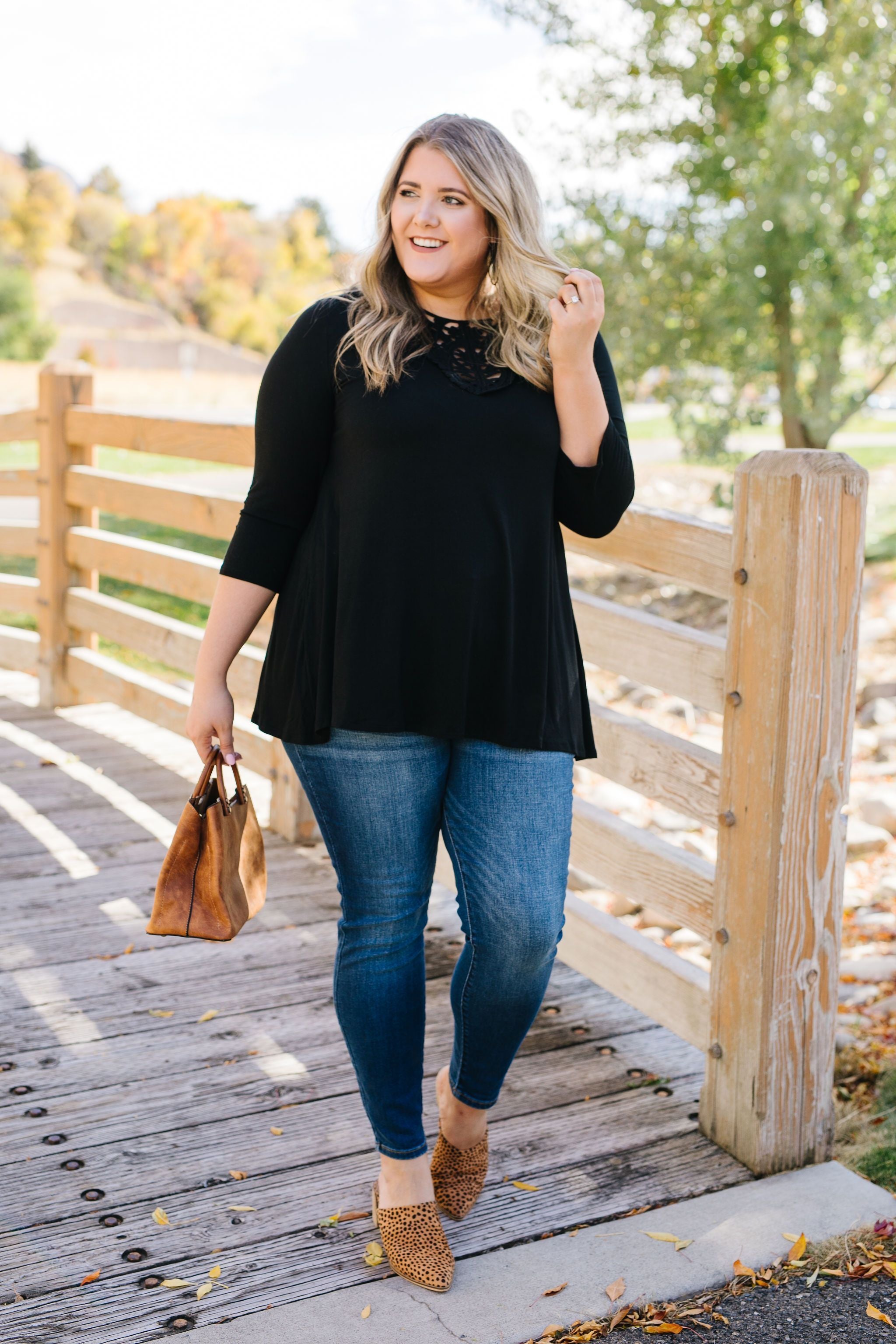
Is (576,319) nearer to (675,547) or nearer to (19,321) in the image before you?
(675,547)

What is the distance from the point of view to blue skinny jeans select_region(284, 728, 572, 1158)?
76.8 inches

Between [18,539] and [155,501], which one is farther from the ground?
[155,501]

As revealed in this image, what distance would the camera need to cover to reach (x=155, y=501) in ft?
15.5

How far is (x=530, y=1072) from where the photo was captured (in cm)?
282

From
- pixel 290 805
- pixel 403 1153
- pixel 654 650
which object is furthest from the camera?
pixel 290 805

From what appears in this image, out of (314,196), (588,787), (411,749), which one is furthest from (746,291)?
(314,196)

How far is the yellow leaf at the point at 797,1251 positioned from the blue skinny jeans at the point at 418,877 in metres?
0.61

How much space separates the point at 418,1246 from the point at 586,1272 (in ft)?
0.93

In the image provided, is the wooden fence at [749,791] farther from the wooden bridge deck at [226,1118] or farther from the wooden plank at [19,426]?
the wooden plank at [19,426]

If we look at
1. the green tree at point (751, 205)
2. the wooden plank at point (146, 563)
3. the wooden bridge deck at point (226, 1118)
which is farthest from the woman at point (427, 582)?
the green tree at point (751, 205)

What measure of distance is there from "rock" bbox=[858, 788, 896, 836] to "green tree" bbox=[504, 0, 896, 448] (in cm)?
526

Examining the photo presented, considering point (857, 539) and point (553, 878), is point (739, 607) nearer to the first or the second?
point (857, 539)

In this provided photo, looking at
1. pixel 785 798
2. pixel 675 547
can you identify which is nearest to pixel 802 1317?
pixel 785 798

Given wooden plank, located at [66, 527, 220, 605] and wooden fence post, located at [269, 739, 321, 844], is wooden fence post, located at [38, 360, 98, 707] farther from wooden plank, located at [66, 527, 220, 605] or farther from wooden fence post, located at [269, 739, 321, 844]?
wooden fence post, located at [269, 739, 321, 844]
